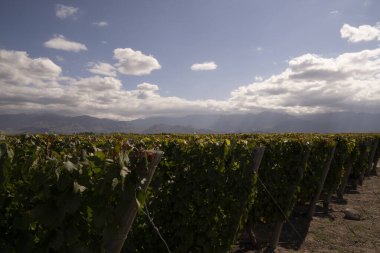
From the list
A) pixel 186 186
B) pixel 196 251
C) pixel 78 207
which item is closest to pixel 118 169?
pixel 78 207

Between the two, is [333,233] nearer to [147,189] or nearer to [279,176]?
[279,176]

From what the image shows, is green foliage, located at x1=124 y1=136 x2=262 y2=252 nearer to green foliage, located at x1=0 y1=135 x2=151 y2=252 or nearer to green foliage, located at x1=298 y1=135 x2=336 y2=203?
green foliage, located at x1=0 y1=135 x2=151 y2=252

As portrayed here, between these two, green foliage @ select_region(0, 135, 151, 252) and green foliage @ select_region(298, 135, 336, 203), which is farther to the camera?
green foliage @ select_region(298, 135, 336, 203)

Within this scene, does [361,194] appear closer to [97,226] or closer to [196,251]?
[196,251]

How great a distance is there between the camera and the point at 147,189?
4.70 metres

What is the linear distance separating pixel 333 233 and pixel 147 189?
827 centimetres

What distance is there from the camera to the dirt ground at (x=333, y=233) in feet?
30.3

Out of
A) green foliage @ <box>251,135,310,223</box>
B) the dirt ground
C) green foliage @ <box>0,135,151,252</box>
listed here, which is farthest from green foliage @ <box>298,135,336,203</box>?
green foliage @ <box>0,135,151,252</box>

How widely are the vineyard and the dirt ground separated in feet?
1.64

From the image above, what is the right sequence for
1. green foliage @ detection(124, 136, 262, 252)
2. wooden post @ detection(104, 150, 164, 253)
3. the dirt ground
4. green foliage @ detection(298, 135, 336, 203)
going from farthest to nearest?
1. green foliage @ detection(298, 135, 336, 203)
2. the dirt ground
3. green foliage @ detection(124, 136, 262, 252)
4. wooden post @ detection(104, 150, 164, 253)

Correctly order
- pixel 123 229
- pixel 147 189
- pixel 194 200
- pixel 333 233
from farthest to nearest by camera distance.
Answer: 1. pixel 333 233
2. pixel 194 200
3. pixel 147 189
4. pixel 123 229

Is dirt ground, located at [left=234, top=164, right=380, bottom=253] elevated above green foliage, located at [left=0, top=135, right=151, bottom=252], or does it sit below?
below

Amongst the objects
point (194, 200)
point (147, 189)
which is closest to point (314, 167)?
point (194, 200)

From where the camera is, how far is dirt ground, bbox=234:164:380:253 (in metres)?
9.23
